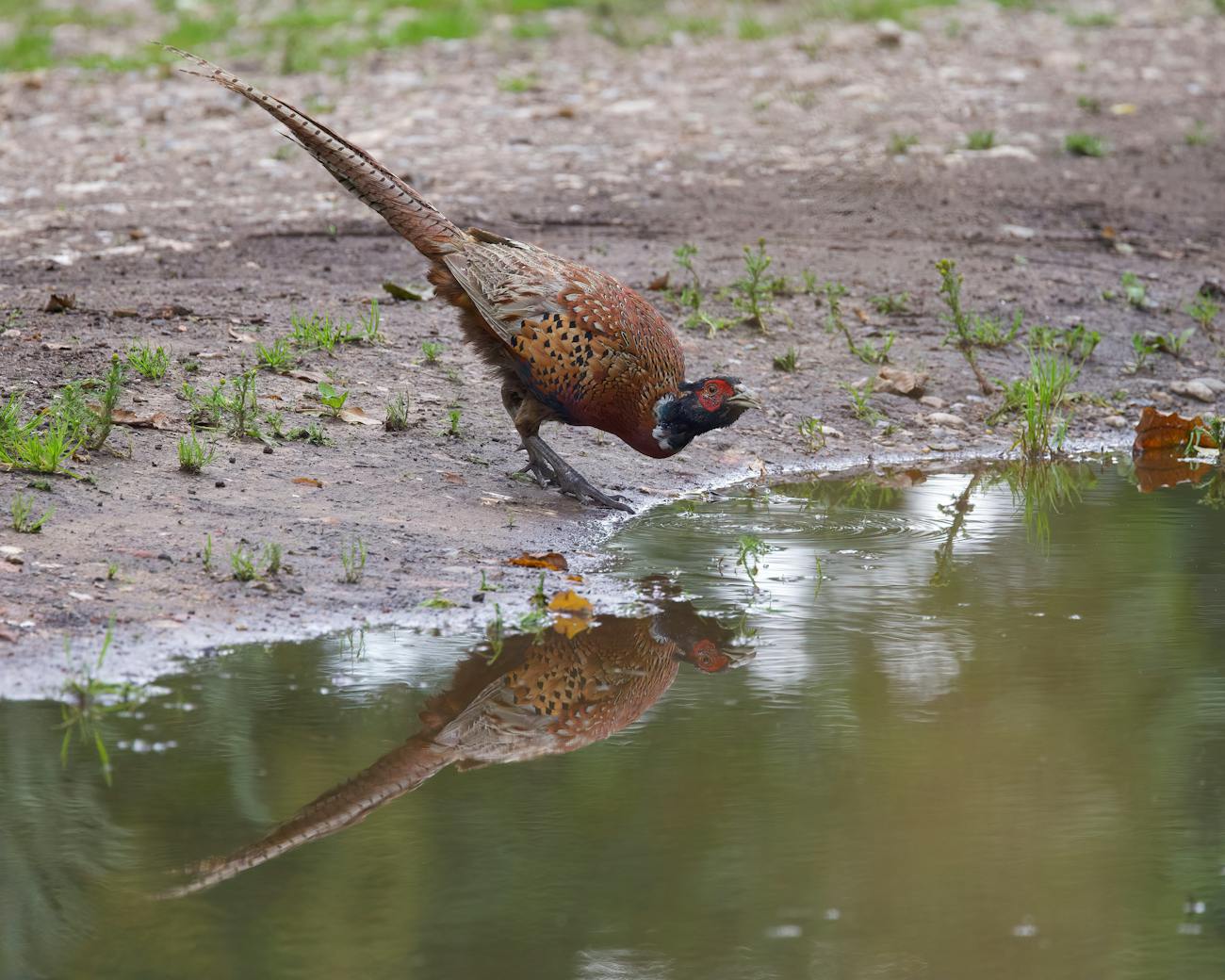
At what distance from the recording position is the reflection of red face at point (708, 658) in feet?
14.9

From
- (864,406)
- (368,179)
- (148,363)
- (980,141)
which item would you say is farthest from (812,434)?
(980,141)

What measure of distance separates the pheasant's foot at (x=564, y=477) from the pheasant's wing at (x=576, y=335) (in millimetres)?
208

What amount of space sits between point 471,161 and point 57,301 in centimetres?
388

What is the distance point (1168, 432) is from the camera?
23.2ft

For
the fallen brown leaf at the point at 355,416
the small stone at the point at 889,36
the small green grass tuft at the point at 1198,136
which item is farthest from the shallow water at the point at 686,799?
the small stone at the point at 889,36

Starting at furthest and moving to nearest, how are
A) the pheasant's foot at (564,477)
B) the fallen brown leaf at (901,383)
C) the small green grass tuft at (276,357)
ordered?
the fallen brown leaf at (901,383), the small green grass tuft at (276,357), the pheasant's foot at (564,477)

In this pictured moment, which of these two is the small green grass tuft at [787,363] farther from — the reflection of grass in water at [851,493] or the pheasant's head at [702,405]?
the pheasant's head at [702,405]

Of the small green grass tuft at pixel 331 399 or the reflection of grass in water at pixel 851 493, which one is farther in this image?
the small green grass tuft at pixel 331 399

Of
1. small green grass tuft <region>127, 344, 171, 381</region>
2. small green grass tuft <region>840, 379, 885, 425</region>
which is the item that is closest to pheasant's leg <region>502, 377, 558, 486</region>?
small green grass tuft <region>127, 344, 171, 381</region>

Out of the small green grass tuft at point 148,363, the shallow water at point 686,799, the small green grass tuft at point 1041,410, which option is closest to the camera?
the shallow water at point 686,799

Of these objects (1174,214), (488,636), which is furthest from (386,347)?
(1174,214)

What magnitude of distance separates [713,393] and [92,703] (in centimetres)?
258

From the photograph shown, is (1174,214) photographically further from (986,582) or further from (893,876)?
(893,876)

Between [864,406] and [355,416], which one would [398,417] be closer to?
[355,416]
